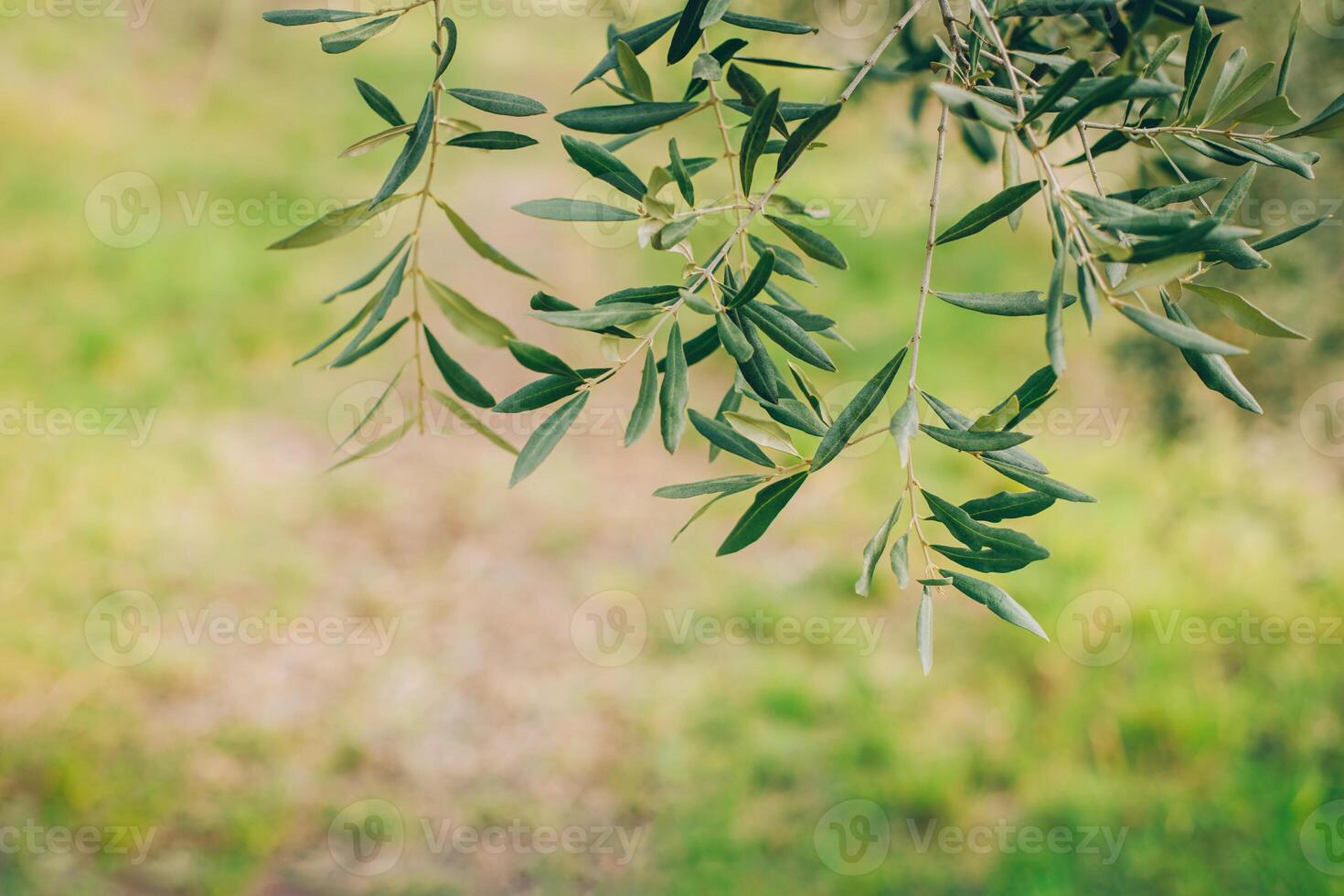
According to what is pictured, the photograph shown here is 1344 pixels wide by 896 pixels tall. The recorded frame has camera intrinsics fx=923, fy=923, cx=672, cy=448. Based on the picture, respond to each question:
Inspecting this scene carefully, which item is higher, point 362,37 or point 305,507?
point 362,37

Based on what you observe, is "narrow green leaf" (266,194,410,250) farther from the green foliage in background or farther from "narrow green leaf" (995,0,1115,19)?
"narrow green leaf" (995,0,1115,19)

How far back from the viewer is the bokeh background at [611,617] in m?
3.05

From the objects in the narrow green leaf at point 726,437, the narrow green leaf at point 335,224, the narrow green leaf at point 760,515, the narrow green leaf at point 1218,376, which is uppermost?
the narrow green leaf at point 335,224

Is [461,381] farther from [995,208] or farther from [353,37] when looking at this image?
[995,208]

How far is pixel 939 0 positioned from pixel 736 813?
286 centimetres

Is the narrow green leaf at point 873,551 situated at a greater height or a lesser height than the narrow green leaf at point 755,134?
lesser

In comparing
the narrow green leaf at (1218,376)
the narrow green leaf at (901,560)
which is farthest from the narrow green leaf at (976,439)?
the narrow green leaf at (1218,376)

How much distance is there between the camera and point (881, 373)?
3.20ft

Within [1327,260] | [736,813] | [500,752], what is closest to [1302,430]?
[1327,260]

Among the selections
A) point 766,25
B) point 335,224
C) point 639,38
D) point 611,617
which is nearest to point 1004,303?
point 766,25

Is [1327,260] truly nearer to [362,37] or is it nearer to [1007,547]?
[1007,547]

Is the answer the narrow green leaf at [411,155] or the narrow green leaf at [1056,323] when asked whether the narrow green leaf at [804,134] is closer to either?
the narrow green leaf at [1056,323]

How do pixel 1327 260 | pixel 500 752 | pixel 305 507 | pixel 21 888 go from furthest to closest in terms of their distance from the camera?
pixel 305 507 → pixel 500 752 → pixel 1327 260 → pixel 21 888

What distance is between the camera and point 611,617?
424cm
